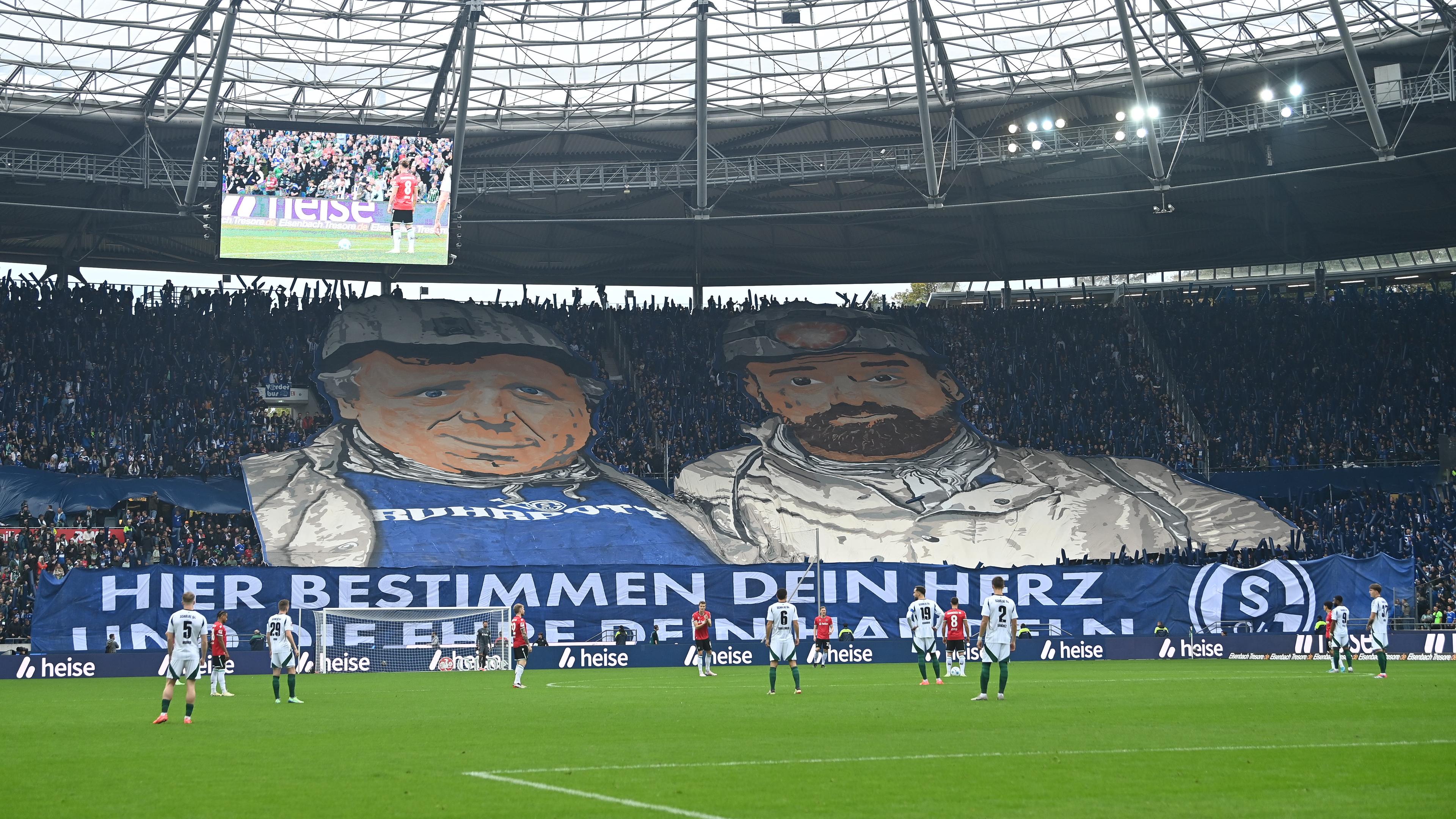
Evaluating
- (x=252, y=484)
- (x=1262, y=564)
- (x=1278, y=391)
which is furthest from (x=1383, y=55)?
(x=252, y=484)

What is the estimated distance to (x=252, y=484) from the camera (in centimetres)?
4938

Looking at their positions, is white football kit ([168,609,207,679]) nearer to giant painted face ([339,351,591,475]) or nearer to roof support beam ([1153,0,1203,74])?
giant painted face ([339,351,591,475])

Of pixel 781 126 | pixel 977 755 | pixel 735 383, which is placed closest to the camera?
pixel 977 755

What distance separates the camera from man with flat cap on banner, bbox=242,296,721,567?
1852 inches

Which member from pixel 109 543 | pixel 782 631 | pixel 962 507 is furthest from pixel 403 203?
pixel 782 631

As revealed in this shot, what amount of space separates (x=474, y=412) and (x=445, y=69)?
12.9m

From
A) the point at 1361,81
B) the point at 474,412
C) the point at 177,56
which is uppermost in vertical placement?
the point at 177,56

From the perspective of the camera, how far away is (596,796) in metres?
11.9

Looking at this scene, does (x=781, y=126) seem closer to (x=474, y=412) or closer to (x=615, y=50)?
(x=615, y=50)

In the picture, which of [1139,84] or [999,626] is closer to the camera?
[999,626]

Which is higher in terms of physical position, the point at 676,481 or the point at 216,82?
the point at 216,82

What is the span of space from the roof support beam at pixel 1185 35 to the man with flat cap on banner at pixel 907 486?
581 inches

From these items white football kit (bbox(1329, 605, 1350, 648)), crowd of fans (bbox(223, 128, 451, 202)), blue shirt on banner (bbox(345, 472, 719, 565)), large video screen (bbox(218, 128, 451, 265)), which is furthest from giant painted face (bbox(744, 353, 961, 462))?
white football kit (bbox(1329, 605, 1350, 648))

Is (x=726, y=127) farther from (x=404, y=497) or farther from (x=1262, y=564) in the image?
(x=1262, y=564)
